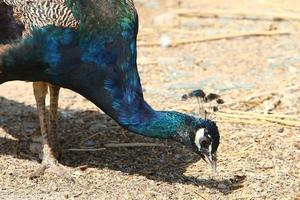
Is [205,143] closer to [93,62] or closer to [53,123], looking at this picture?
[93,62]

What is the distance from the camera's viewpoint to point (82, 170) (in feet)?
14.5

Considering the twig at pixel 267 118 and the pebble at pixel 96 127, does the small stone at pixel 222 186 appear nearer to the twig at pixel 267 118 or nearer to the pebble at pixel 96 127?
the twig at pixel 267 118

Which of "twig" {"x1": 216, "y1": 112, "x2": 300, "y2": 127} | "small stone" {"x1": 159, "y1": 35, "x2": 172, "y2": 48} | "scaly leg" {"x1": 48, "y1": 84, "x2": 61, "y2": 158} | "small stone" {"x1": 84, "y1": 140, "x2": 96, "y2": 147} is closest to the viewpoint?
"scaly leg" {"x1": 48, "y1": 84, "x2": 61, "y2": 158}

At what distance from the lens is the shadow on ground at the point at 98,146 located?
4.48 meters

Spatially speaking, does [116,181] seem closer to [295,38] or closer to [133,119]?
[133,119]

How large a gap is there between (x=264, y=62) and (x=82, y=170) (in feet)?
7.65

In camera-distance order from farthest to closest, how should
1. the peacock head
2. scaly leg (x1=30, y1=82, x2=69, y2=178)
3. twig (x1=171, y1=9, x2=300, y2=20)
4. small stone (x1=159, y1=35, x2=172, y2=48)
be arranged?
twig (x1=171, y1=9, x2=300, y2=20) → small stone (x1=159, y1=35, x2=172, y2=48) → scaly leg (x1=30, y1=82, x2=69, y2=178) → the peacock head

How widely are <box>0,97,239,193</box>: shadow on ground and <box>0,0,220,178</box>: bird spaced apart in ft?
1.48

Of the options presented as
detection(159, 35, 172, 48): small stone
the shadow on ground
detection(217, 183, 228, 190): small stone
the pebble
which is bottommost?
detection(217, 183, 228, 190): small stone

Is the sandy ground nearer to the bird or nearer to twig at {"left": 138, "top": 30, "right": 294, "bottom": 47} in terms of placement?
twig at {"left": 138, "top": 30, "right": 294, "bottom": 47}

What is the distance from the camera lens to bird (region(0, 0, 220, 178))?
402cm

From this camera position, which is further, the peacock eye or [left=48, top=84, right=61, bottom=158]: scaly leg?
[left=48, top=84, right=61, bottom=158]: scaly leg

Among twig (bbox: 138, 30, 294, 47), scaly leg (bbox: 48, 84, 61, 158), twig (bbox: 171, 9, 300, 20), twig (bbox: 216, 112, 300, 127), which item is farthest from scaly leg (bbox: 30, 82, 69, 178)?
twig (bbox: 171, 9, 300, 20)

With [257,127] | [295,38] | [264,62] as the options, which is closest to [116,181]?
[257,127]
